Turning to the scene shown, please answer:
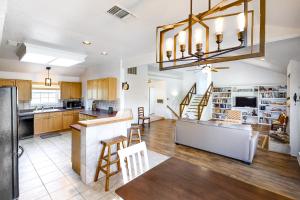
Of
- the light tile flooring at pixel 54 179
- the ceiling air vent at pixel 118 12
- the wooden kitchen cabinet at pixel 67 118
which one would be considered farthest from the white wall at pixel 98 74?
the ceiling air vent at pixel 118 12

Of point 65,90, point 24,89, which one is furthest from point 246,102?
point 24,89

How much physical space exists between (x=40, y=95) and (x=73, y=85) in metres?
1.26

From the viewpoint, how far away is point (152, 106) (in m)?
9.93

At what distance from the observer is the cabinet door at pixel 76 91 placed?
6.35m

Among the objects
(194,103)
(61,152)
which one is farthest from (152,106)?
(61,152)

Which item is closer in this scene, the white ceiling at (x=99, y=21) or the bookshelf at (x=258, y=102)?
the white ceiling at (x=99, y=21)

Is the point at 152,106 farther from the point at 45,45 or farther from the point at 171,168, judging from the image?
the point at 171,168

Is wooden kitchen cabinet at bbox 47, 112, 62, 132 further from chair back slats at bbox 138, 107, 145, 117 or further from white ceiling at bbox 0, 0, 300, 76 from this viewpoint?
chair back slats at bbox 138, 107, 145, 117

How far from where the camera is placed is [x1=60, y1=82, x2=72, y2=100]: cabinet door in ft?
19.6

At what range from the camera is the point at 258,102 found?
753cm

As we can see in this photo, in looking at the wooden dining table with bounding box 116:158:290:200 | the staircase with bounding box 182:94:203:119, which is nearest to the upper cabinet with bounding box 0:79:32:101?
the wooden dining table with bounding box 116:158:290:200

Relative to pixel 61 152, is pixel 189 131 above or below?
above

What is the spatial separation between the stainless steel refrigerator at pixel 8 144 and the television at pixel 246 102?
9.10 metres

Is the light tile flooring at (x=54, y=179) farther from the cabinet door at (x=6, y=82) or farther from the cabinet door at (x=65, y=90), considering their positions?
the cabinet door at (x=65, y=90)
